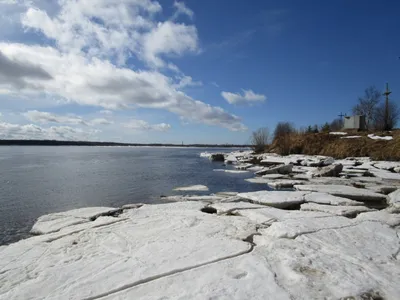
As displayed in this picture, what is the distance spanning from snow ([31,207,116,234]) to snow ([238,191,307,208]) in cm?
412

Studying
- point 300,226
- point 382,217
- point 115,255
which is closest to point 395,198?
point 382,217

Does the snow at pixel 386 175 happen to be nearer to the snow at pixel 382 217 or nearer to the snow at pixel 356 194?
the snow at pixel 356 194

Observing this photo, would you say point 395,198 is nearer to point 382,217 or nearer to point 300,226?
point 382,217

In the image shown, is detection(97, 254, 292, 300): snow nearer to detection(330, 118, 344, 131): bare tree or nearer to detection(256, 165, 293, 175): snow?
detection(256, 165, 293, 175): snow

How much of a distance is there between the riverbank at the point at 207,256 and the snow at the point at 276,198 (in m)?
1.16

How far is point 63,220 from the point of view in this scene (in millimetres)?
5758

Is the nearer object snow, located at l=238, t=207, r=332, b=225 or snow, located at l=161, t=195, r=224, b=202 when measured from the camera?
snow, located at l=238, t=207, r=332, b=225

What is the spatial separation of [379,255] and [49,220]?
20.9ft

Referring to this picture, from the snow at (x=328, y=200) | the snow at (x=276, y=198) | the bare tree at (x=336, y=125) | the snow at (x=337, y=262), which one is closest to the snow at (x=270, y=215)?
the snow at (x=337, y=262)

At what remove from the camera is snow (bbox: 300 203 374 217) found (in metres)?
6.11

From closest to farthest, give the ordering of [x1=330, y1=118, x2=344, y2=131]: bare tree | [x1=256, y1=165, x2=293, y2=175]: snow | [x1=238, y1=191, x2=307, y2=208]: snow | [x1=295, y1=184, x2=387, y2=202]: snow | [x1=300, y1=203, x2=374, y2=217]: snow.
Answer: [x1=300, y1=203, x2=374, y2=217]: snow
[x1=238, y1=191, x2=307, y2=208]: snow
[x1=295, y1=184, x2=387, y2=202]: snow
[x1=256, y1=165, x2=293, y2=175]: snow
[x1=330, y1=118, x2=344, y2=131]: bare tree

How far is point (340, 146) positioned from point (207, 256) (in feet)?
82.5

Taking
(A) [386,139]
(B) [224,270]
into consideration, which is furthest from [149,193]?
(A) [386,139]

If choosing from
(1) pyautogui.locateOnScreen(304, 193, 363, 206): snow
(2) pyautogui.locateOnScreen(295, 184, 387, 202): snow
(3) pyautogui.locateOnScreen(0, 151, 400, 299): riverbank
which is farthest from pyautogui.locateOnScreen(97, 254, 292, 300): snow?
(2) pyautogui.locateOnScreen(295, 184, 387, 202): snow
